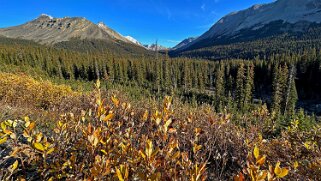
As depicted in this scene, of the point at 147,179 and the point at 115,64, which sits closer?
the point at 147,179

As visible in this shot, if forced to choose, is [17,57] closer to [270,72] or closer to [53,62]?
[53,62]

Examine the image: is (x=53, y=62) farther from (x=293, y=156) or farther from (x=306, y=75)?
(x=293, y=156)

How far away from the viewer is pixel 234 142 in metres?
3.30

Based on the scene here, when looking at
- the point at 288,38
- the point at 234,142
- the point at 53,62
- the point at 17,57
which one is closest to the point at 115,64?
the point at 53,62

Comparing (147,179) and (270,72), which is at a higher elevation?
(147,179)

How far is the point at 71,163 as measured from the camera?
6.99 feet

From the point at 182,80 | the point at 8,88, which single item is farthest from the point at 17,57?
the point at 8,88

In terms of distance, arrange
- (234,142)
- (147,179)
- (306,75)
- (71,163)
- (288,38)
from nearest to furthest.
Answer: (147,179) < (71,163) < (234,142) < (306,75) < (288,38)

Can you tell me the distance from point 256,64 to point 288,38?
139 meters

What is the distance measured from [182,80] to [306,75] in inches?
1441

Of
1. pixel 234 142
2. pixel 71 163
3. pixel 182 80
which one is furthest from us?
pixel 182 80

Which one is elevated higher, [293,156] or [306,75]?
[293,156]

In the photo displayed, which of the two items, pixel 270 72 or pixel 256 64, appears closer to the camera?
pixel 270 72

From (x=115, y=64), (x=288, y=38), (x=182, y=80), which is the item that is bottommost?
(x=182, y=80)
